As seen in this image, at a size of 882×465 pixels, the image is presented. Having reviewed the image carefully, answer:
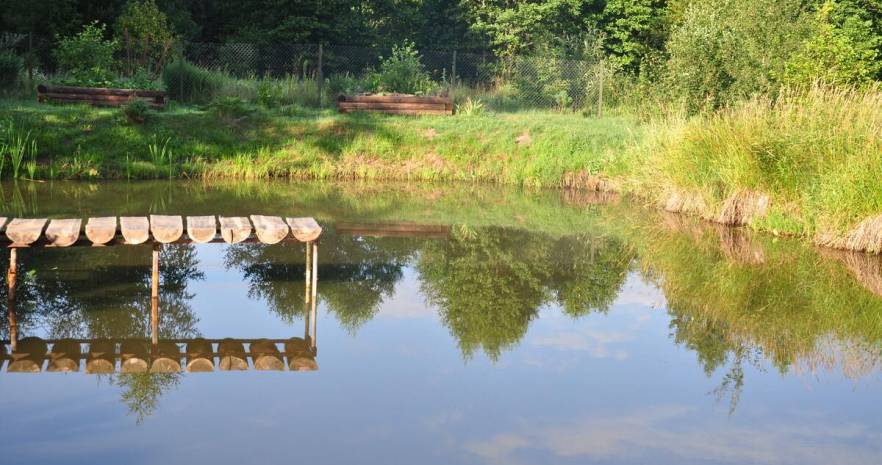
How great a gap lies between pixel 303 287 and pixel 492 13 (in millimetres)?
28084

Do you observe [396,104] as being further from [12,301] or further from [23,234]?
[23,234]

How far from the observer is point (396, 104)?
898 inches

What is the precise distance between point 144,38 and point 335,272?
53.2 ft

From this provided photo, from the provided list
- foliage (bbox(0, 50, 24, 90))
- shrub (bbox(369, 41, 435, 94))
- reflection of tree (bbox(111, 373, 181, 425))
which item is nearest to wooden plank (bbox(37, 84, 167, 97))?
foliage (bbox(0, 50, 24, 90))

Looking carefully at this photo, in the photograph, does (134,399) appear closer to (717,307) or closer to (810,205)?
(717,307)

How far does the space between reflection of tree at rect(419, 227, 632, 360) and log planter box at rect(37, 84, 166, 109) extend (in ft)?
31.3

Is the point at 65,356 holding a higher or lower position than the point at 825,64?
lower

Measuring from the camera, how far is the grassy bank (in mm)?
13898

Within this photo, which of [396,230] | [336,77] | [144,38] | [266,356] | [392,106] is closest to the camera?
[266,356]

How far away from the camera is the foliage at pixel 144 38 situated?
25.5 meters

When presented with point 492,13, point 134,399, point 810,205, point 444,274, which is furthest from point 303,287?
point 492,13

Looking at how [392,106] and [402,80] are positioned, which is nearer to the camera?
[392,106]

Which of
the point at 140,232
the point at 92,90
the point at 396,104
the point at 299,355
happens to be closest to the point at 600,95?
the point at 396,104

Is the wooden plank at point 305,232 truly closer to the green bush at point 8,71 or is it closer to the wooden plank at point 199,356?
the wooden plank at point 199,356
